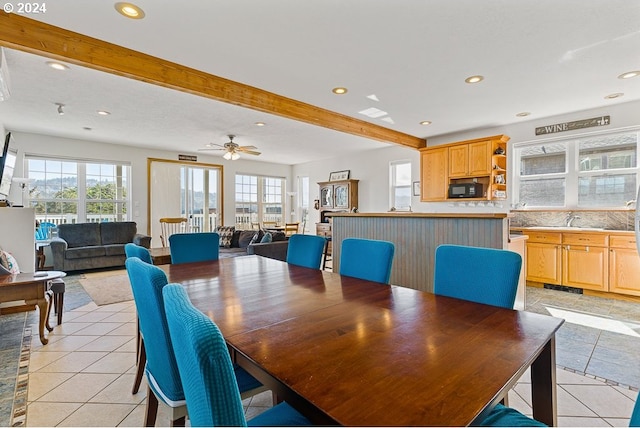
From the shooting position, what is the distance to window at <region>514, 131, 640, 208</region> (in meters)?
4.33

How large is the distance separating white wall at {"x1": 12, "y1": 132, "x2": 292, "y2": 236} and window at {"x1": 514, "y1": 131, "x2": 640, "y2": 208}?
633 cm

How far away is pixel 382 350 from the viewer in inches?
39.0

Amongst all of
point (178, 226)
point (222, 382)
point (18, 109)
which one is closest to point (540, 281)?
point (222, 382)

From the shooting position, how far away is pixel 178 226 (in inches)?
286

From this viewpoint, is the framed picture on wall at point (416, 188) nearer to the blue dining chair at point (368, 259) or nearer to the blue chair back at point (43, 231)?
the blue dining chair at point (368, 259)

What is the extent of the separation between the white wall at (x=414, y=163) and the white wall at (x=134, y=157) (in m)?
1.91

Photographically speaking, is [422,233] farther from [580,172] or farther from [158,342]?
[580,172]

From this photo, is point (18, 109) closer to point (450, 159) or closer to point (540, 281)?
point (450, 159)

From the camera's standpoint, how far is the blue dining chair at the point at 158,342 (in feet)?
3.45

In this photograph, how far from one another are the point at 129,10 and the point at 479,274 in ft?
9.30

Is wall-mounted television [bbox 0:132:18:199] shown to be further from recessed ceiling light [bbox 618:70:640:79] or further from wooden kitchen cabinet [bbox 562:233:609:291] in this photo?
wooden kitchen cabinet [bbox 562:233:609:291]

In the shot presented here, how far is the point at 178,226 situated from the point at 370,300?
6764 mm

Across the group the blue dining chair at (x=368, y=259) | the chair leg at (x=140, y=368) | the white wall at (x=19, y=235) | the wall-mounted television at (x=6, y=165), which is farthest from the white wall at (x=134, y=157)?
the blue dining chair at (x=368, y=259)

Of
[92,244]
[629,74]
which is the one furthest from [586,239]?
[92,244]
